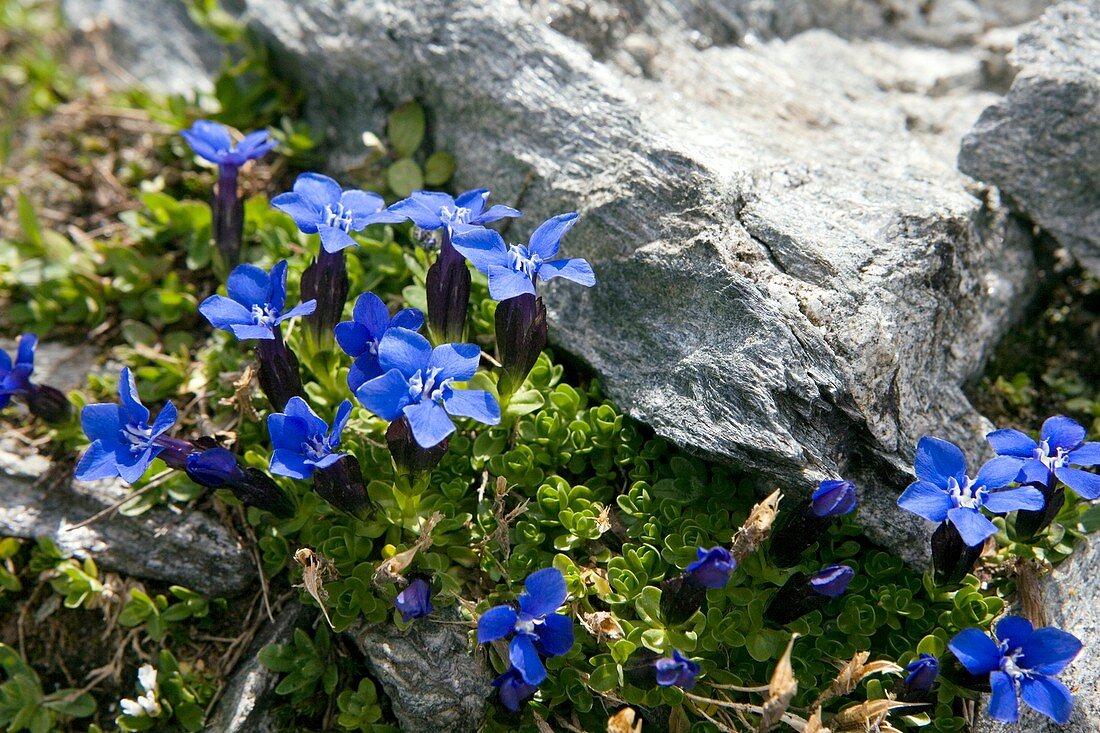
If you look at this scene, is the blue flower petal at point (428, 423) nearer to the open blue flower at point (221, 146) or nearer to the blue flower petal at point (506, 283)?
the blue flower petal at point (506, 283)

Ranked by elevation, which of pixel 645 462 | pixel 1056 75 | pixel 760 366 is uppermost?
pixel 1056 75

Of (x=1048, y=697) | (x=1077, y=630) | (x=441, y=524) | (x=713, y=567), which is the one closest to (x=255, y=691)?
(x=441, y=524)

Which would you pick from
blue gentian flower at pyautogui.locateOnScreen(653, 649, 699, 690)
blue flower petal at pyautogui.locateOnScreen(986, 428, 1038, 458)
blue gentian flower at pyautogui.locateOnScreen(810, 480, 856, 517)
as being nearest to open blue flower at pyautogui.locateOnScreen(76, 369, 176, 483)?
blue gentian flower at pyautogui.locateOnScreen(653, 649, 699, 690)

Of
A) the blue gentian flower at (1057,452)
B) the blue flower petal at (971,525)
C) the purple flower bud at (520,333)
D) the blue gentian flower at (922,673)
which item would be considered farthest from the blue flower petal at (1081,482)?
the purple flower bud at (520,333)

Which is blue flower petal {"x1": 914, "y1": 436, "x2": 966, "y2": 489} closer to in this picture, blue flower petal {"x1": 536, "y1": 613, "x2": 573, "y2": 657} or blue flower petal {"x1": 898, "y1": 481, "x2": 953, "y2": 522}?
blue flower petal {"x1": 898, "y1": 481, "x2": 953, "y2": 522}

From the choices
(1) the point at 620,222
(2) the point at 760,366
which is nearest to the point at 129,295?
(1) the point at 620,222

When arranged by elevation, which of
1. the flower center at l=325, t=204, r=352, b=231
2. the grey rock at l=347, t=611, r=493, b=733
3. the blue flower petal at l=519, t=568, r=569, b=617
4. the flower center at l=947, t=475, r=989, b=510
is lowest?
the grey rock at l=347, t=611, r=493, b=733

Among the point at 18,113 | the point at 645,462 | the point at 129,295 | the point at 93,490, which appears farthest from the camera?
the point at 18,113

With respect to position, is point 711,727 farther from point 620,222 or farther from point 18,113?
point 18,113
